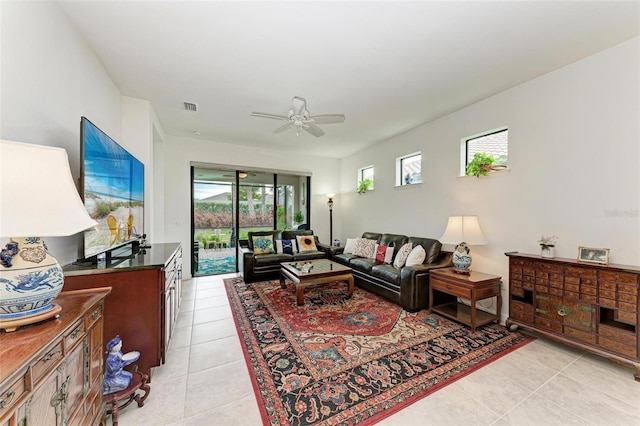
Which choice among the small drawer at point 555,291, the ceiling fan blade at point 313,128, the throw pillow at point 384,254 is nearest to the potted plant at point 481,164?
the small drawer at point 555,291

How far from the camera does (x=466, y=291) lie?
9.25 feet

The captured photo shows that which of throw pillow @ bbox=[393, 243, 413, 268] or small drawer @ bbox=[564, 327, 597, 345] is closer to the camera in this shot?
small drawer @ bbox=[564, 327, 597, 345]

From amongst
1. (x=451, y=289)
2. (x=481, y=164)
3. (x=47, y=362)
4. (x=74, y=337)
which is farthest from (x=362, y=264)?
(x=47, y=362)

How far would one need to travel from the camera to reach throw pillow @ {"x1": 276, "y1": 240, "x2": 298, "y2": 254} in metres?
5.29

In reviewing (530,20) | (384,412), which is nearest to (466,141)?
(530,20)

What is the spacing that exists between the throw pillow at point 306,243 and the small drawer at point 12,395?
4692mm

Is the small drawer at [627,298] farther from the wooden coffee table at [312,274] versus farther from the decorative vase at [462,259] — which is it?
the wooden coffee table at [312,274]

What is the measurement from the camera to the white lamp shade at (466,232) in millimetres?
3131

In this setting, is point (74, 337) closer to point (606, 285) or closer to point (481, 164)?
point (606, 285)

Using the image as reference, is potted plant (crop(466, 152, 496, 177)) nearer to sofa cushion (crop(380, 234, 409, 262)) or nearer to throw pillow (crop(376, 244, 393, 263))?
sofa cushion (crop(380, 234, 409, 262))

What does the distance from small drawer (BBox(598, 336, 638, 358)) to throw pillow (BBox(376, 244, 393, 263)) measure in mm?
2471

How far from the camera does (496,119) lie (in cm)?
322

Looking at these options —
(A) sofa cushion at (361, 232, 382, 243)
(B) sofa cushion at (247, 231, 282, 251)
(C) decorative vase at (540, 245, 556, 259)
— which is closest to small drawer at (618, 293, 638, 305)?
(C) decorative vase at (540, 245, 556, 259)

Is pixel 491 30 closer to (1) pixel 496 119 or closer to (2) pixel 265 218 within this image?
(1) pixel 496 119
